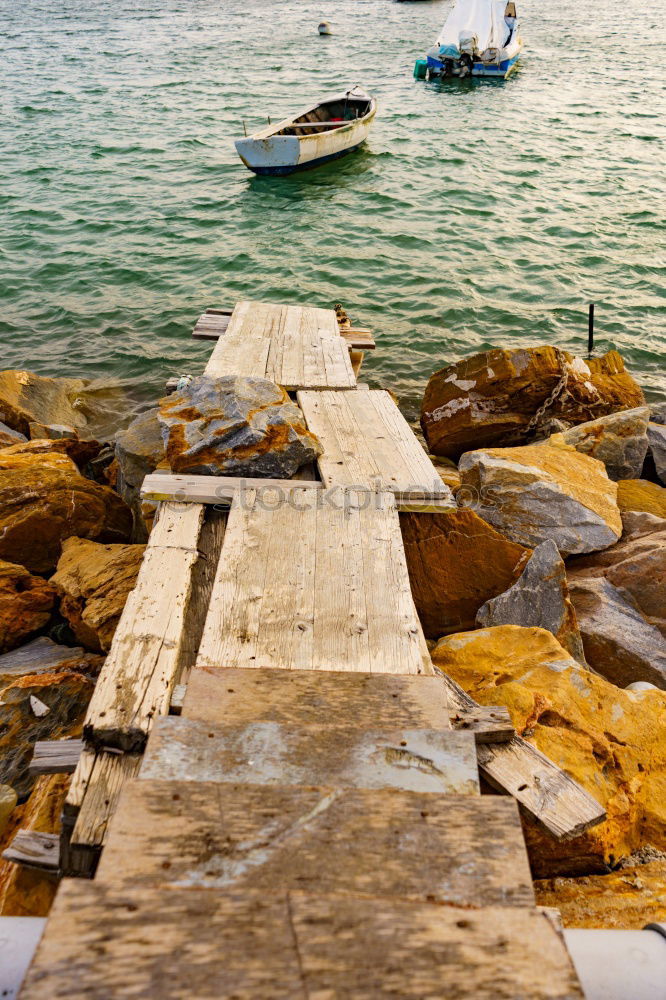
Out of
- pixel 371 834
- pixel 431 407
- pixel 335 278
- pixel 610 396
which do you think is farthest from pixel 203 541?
pixel 335 278

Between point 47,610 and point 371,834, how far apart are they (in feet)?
11.1

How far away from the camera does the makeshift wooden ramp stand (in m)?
1.62

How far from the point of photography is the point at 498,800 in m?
2.15

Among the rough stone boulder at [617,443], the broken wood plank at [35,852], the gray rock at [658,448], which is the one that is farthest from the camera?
the gray rock at [658,448]

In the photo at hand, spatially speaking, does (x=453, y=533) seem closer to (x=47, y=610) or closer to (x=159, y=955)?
(x=47, y=610)

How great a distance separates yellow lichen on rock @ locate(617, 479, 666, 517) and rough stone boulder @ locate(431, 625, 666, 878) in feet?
9.78

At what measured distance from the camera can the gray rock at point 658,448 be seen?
7301 mm

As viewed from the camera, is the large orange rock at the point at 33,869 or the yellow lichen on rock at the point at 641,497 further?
the yellow lichen on rock at the point at 641,497

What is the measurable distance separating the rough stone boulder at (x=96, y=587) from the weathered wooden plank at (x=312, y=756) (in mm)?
1894

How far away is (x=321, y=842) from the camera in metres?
1.97

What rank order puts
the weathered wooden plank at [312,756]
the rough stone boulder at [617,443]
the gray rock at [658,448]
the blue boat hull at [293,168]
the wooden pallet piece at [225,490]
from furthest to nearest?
1. the blue boat hull at [293,168]
2. the gray rock at [658,448]
3. the rough stone boulder at [617,443]
4. the wooden pallet piece at [225,490]
5. the weathered wooden plank at [312,756]

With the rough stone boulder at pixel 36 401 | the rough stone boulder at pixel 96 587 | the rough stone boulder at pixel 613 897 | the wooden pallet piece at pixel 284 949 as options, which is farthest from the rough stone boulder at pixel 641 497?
the rough stone boulder at pixel 36 401

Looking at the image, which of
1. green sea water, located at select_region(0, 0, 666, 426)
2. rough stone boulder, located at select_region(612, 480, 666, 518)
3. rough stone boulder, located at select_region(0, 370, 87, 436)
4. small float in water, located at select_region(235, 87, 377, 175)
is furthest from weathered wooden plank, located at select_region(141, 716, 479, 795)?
small float in water, located at select_region(235, 87, 377, 175)

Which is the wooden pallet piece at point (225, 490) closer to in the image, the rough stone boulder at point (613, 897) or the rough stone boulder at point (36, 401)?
the rough stone boulder at point (613, 897)
